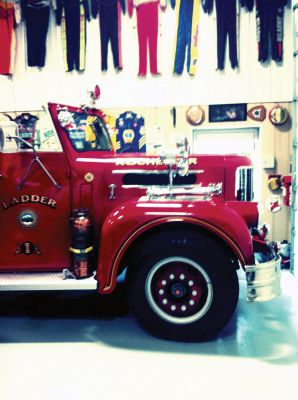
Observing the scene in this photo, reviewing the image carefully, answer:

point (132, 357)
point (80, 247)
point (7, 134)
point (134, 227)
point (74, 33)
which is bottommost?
point (132, 357)

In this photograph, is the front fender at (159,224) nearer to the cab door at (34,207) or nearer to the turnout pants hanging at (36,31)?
the cab door at (34,207)

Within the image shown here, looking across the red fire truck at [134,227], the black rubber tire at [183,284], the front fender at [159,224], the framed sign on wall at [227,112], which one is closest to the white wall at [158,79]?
the framed sign on wall at [227,112]

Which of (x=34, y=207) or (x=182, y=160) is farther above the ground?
(x=182, y=160)

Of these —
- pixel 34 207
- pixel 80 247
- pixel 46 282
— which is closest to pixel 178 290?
pixel 80 247

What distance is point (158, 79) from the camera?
224 inches

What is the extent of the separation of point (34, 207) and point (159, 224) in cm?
108

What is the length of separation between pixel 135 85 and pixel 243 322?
382 centimetres

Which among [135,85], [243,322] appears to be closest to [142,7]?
[135,85]

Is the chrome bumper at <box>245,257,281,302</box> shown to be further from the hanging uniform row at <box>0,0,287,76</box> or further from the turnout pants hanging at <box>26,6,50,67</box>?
the turnout pants hanging at <box>26,6,50,67</box>

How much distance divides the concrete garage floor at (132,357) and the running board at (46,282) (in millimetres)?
424

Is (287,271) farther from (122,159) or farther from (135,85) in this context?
(135,85)

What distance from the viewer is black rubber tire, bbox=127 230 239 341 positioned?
277 centimetres

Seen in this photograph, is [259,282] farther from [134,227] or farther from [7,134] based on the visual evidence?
[7,134]

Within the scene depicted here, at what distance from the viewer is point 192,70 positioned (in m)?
5.55
